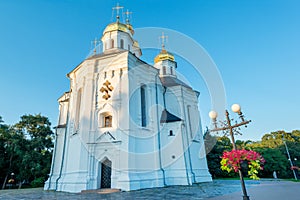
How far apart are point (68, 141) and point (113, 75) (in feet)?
19.2

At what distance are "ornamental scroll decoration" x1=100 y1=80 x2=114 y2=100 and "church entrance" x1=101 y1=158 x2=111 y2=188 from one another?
13.7 ft

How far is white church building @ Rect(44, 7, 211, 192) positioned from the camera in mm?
11727

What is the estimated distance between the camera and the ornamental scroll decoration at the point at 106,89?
522 inches

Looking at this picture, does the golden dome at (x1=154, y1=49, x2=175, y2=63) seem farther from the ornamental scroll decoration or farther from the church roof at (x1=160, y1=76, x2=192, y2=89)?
the ornamental scroll decoration

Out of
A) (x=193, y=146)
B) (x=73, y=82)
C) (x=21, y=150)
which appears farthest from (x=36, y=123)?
(x=193, y=146)

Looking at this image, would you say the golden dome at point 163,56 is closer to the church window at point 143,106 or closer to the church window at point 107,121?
the church window at point 143,106

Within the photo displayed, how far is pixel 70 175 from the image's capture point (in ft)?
40.0

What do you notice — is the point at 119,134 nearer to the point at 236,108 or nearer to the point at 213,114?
the point at 213,114

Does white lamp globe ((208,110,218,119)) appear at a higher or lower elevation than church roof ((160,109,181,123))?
lower

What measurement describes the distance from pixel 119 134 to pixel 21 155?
1642cm

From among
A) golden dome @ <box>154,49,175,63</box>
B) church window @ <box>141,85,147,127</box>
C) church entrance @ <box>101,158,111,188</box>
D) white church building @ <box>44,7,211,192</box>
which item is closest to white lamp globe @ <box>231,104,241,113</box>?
white church building @ <box>44,7,211,192</box>

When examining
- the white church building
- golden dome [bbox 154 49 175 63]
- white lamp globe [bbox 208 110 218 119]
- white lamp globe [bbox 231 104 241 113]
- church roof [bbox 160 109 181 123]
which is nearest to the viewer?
white lamp globe [bbox 231 104 241 113]

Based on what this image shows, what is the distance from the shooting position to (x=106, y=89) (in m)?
13.4

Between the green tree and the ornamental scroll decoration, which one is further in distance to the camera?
the green tree
